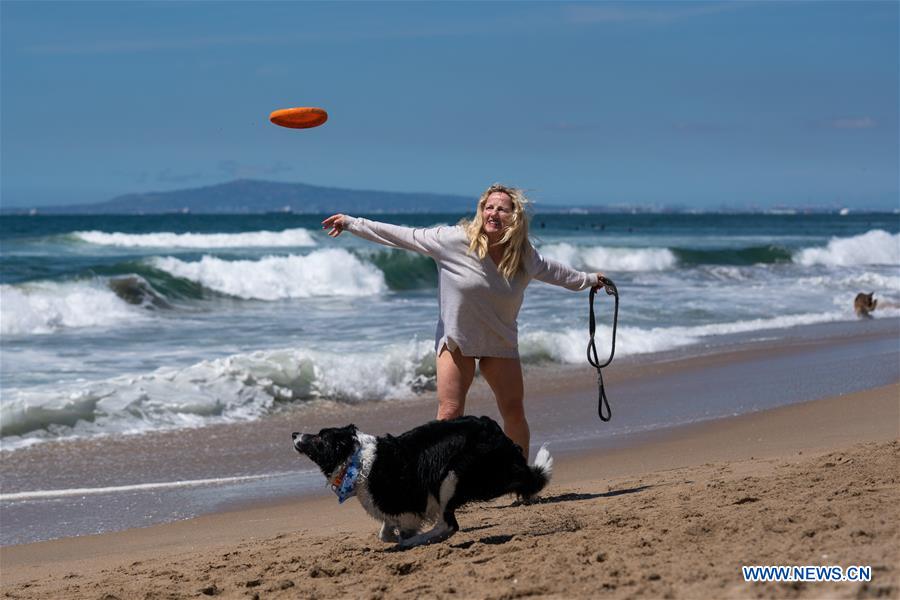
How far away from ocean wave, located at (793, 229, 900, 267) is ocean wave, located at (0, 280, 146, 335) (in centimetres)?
2690

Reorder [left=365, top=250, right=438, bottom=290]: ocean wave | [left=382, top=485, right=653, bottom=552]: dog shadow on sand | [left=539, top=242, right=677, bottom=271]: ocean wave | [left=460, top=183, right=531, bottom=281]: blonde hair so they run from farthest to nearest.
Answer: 1. [left=539, top=242, right=677, bottom=271]: ocean wave
2. [left=365, top=250, right=438, bottom=290]: ocean wave
3. [left=460, top=183, right=531, bottom=281]: blonde hair
4. [left=382, top=485, right=653, bottom=552]: dog shadow on sand

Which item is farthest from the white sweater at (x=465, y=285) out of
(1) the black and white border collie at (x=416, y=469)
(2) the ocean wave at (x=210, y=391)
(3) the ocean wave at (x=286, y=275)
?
(3) the ocean wave at (x=286, y=275)

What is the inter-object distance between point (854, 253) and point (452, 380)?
3841 centimetres

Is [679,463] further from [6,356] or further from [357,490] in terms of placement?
[6,356]

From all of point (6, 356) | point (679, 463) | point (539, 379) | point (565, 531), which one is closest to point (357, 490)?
point (565, 531)

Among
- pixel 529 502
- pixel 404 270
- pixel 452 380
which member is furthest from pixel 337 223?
pixel 404 270

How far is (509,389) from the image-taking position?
619 centimetres

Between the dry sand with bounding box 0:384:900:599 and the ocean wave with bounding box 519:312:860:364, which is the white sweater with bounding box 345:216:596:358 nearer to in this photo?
the dry sand with bounding box 0:384:900:599

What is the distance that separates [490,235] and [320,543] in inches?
74.3

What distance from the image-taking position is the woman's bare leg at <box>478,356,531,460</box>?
240 inches

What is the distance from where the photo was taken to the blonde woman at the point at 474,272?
5.84 m

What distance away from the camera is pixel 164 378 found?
1103 centimetres

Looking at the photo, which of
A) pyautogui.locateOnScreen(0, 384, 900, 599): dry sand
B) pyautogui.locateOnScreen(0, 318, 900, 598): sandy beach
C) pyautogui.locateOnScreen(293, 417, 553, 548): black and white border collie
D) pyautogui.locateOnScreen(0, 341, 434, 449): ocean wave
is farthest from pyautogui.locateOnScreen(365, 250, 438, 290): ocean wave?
pyautogui.locateOnScreen(293, 417, 553, 548): black and white border collie

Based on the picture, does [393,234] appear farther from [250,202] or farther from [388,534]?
[250,202]
